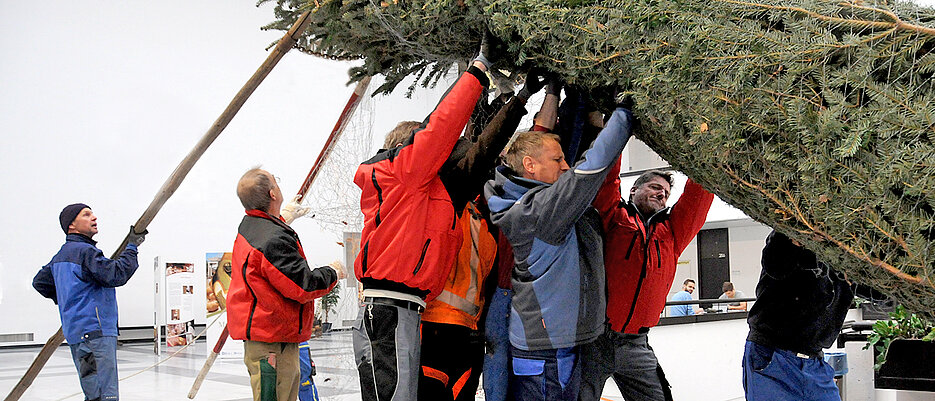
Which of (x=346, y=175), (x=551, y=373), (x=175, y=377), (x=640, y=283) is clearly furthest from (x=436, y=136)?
(x=175, y=377)

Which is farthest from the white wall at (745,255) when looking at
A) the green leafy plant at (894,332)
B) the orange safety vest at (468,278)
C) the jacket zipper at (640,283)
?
the orange safety vest at (468,278)

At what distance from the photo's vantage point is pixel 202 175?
1491cm

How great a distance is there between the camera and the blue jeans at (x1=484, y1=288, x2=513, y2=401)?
248cm

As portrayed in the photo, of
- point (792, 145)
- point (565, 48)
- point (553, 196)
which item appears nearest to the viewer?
point (792, 145)

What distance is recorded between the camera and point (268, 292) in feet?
11.5

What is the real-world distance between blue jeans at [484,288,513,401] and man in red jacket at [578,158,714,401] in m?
0.54

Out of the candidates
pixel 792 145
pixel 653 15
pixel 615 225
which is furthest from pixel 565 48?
pixel 615 225

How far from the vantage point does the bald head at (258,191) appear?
363 cm

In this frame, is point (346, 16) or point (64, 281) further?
point (64, 281)

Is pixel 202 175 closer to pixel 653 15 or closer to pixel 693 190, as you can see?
pixel 693 190

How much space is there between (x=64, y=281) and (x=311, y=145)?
10.8 metres

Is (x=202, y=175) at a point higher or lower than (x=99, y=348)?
higher

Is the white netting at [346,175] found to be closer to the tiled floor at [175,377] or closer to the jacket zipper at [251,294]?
the tiled floor at [175,377]

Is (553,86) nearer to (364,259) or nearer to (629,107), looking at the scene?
(629,107)
